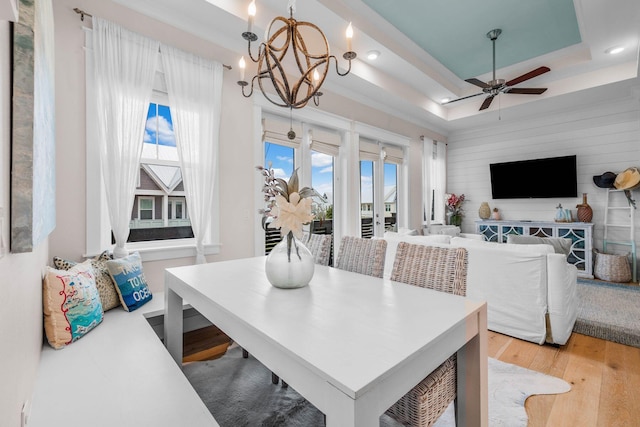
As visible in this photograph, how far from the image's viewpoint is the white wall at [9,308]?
2.43 ft

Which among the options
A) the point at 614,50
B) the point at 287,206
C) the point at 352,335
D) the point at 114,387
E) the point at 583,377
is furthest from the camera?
the point at 614,50

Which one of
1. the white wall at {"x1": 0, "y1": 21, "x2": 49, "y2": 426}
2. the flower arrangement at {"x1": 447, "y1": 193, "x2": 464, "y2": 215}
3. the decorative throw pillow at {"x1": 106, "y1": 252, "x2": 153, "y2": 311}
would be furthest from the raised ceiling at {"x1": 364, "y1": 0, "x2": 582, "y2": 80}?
the decorative throw pillow at {"x1": 106, "y1": 252, "x2": 153, "y2": 311}

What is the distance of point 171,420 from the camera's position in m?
1.05

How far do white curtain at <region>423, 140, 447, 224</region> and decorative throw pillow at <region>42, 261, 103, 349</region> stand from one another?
5.12 meters

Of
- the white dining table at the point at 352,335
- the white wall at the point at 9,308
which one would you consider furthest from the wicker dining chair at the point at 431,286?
the white wall at the point at 9,308

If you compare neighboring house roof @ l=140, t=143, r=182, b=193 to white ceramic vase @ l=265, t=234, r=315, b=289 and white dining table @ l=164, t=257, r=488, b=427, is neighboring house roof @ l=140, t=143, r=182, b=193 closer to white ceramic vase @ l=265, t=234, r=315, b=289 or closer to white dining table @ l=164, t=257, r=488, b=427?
white dining table @ l=164, t=257, r=488, b=427

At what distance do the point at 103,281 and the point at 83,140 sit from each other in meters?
1.05

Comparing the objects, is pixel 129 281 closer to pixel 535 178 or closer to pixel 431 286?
pixel 431 286

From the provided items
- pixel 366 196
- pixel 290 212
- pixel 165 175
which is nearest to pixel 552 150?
pixel 366 196

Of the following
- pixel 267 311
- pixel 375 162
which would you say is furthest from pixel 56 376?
pixel 375 162

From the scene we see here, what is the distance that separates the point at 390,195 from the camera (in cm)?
504

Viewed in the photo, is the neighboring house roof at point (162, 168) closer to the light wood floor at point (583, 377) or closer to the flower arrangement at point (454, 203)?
the light wood floor at point (583, 377)

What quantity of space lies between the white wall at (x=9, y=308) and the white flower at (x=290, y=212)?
0.88 meters

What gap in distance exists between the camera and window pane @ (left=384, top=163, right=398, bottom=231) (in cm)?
494
